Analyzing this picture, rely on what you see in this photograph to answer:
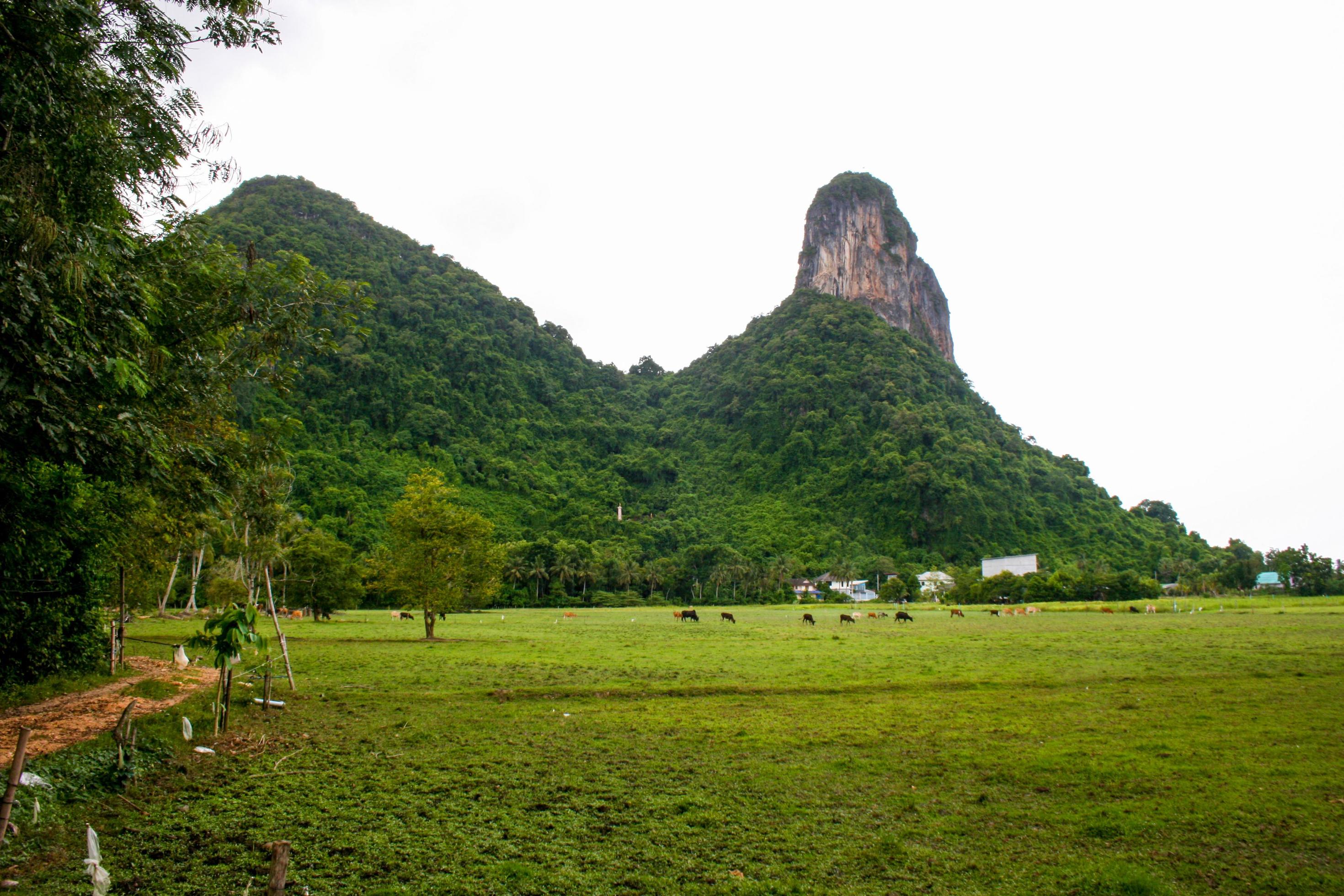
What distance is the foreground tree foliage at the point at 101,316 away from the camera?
20.8 ft

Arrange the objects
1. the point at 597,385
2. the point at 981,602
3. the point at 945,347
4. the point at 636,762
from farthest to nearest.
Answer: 1. the point at 945,347
2. the point at 597,385
3. the point at 981,602
4. the point at 636,762

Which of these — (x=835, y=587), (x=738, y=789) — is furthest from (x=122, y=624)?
(x=835, y=587)

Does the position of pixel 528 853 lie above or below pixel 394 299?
below

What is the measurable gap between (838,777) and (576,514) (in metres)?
94.6

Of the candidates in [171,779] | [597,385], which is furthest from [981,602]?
[597,385]

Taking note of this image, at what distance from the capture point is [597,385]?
146 m

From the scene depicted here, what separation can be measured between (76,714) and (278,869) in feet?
30.3

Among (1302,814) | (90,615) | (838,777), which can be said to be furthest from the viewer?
(90,615)

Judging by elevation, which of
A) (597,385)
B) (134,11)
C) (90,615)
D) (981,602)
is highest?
(597,385)

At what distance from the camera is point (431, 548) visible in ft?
93.6

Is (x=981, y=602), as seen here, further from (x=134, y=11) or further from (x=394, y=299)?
(x=394, y=299)

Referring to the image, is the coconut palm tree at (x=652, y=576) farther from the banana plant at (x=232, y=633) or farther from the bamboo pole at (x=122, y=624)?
the banana plant at (x=232, y=633)

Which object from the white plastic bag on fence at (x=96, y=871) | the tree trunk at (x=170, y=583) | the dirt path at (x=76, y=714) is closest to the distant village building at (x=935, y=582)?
the tree trunk at (x=170, y=583)

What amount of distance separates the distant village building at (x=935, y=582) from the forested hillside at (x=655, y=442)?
8101 millimetres
